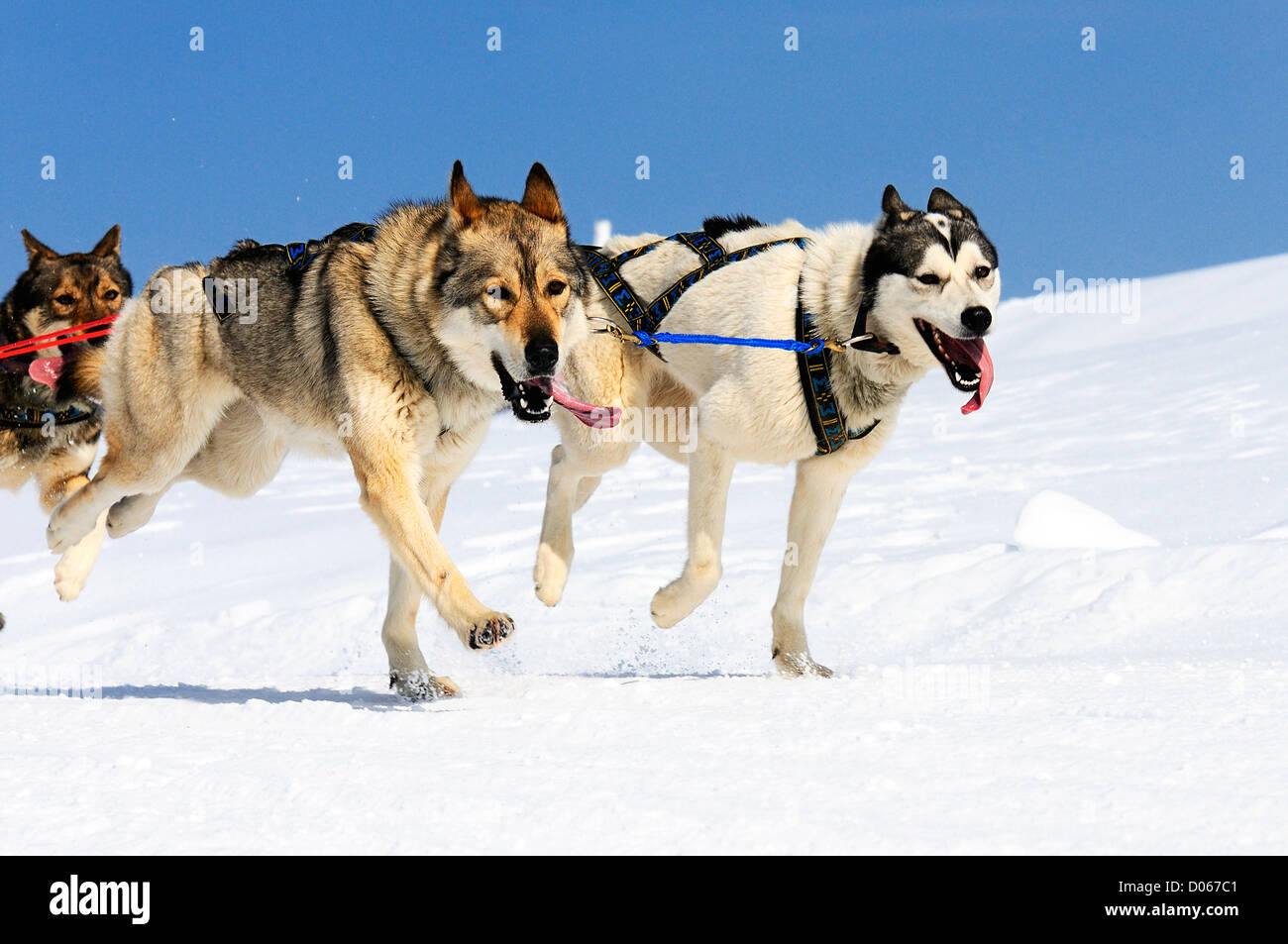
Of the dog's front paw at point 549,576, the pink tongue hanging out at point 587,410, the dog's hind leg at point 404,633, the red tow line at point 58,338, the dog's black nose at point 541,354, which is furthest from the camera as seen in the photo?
the red tow line at point 58,338

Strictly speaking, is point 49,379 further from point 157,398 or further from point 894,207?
point 894,207

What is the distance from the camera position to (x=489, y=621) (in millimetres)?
4059

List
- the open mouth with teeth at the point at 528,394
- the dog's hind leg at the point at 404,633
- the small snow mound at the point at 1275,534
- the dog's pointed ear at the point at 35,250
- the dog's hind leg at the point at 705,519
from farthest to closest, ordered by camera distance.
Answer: the small snow mound at the point at 1275,534 < the dog's pointed ear at the point at 35,250 < the dog's hind leg at the point at 404,633 < the dog's hind leg at the point at 705,519 < the open mouth with teeth at the point at 528,394

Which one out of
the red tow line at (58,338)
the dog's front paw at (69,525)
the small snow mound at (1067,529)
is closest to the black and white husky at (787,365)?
the dog's front paw at (69,525)

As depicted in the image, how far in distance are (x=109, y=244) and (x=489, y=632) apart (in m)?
4.08

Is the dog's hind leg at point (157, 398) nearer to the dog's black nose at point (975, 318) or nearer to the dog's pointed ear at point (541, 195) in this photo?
the dog's pointed ear at point (541, 195)

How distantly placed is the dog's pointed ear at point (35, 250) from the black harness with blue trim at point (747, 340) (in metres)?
2.97

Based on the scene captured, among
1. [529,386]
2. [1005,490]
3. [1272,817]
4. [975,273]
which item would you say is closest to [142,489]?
[529,386]

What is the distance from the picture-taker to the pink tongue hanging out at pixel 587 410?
15.2 ft

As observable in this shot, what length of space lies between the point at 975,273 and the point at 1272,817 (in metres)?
2.44

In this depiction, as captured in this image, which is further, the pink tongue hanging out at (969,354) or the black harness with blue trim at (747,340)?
the black harness with blue trim at (747,340)

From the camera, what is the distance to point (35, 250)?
6.92 m

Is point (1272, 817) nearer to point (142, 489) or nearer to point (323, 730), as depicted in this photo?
point (323, 730)

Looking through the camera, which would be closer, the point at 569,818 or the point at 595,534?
the point at 569,818
